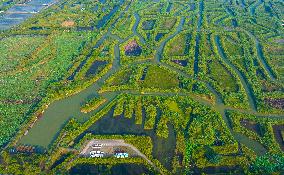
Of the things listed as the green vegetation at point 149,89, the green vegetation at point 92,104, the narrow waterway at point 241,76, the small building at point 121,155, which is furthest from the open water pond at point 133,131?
the narrow waterway at point 241,76

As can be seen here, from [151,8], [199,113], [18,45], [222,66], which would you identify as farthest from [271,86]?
[18,45]

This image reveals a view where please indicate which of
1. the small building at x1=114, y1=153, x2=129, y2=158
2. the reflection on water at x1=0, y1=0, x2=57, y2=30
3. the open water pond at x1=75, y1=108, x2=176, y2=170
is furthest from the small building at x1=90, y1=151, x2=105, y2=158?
the reflection on water at x1=0, y1=0, x2=57, y2=30

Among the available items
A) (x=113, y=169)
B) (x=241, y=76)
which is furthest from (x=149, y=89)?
(x=113, y=169)

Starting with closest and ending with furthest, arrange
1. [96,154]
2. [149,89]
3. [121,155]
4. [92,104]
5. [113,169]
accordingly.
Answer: [113,169] < [121,155] < [96,154] < [92,104] < [149,89]

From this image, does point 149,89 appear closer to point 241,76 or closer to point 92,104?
point 92,104

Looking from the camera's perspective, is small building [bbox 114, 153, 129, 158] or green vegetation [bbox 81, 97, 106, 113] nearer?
small building [bbox 114, 153, 129, 158]

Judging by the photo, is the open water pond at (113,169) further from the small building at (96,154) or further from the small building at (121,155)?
the small building at (96,154)

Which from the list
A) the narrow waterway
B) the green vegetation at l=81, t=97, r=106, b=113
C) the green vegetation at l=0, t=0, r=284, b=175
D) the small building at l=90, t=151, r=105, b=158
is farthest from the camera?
the narrow waterway

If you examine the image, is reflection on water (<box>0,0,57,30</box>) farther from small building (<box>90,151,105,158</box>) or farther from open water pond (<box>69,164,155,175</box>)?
open water pond (<box>69,164,155,175</box>)

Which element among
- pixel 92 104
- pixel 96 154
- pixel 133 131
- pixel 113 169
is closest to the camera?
pixel 113 169

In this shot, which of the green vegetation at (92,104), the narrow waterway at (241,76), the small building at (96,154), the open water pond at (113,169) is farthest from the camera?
the narrow waterway at (241,76)

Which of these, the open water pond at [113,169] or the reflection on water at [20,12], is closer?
the open water pond at [113,169]

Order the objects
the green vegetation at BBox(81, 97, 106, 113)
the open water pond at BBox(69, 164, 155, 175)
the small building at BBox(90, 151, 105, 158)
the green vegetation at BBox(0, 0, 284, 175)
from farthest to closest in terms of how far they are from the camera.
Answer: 1. the green vegetation at BBox(81, 97, 106, 113)
2. the small building at BBox(90, 151, 105, 158)
3. the green vegetation at BBox(0, 0, 284, 175)
4. the open water pond at BBox(69, 164, 155, 175)
